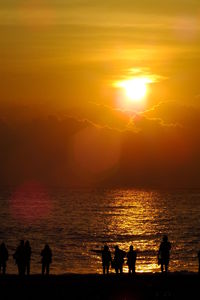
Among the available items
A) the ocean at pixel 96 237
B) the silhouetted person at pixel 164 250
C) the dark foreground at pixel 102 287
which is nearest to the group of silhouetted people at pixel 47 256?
the silhouetted person at pixel 164 250

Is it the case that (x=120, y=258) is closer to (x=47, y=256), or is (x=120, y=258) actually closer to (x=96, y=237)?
(x=47, y=256)

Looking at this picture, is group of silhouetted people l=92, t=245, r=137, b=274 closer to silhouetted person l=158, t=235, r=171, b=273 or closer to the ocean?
silhouetted person l=158, t=235, r=171, b=273

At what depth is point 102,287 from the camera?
2864 centimetres

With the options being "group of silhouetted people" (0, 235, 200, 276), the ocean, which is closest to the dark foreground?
"group of silhouetted people" (0, 235, 200, 276)

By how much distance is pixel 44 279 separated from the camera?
30.8 meters

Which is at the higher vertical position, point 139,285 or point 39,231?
point 39,231

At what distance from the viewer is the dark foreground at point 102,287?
1032 inches

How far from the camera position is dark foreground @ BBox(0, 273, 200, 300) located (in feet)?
86.0

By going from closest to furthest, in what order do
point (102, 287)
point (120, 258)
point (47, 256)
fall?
point (102, 287), point (47, 256), point (120, 258)

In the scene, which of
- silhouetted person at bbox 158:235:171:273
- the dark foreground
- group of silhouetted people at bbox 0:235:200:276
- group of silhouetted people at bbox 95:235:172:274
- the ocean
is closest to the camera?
the dark foreground

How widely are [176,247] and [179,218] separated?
60.3m

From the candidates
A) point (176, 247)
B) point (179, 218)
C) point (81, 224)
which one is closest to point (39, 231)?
point (81, 224)

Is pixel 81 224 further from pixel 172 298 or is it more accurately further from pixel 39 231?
pixel 172 298

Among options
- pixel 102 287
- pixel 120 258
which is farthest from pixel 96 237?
pixel 102 287
